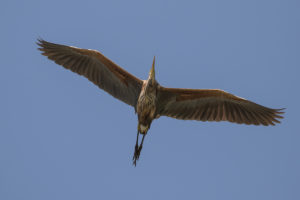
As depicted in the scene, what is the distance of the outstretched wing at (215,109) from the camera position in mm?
11609

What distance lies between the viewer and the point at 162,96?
1140 cm

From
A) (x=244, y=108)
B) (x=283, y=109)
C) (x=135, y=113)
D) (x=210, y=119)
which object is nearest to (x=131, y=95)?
(x=135, y=113)

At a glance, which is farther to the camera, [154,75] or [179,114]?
[179,114]

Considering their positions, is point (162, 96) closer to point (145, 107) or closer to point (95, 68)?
point (145, 107)

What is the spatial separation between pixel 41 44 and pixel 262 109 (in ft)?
22.4

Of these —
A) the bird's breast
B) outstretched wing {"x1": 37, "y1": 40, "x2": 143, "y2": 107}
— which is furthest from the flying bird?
the bird's breast

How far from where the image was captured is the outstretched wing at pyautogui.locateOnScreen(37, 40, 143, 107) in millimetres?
11617

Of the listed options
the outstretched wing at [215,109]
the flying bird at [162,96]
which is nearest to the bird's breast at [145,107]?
the flying bird at [162,96]

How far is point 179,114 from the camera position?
12.0m

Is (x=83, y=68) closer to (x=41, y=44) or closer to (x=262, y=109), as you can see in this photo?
(x=41, y=44)

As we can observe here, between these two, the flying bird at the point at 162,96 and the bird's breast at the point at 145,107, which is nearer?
the bird's breast at the point at 145,107

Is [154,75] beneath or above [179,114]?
above

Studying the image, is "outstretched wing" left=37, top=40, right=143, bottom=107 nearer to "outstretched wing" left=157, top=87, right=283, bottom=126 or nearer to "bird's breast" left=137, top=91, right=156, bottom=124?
"bird's breast" left=137, top=91, right=156, bottom=124

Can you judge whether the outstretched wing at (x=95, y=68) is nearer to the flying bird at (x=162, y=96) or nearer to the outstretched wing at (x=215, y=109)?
the flying bird at (x=162, y=96)
